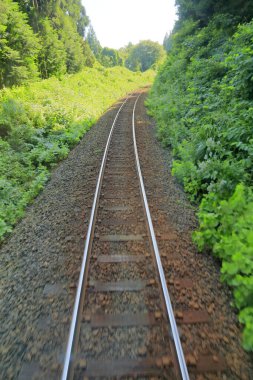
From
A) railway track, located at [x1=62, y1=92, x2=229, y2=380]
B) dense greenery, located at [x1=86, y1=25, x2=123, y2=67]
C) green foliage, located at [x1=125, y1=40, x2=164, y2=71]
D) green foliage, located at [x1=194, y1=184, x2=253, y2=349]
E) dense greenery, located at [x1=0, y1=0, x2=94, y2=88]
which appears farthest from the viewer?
green foliage, located at [x1=125, y1=40, x2=164, y2=71]

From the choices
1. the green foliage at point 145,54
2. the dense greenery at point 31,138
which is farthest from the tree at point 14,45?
the green foliage at point 145,54

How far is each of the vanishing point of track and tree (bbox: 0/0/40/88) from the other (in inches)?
692

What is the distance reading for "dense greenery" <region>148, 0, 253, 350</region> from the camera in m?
3.38

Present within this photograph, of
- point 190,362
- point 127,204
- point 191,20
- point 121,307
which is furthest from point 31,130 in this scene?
point 191,20

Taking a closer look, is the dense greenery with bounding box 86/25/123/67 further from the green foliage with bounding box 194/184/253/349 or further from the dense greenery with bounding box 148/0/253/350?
the green foliage with bounding box 194/184/253/349

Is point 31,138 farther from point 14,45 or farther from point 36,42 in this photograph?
point 36,42

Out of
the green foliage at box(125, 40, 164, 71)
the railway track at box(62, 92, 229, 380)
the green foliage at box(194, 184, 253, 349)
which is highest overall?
the green foliage at box(125, 40, 164, 71)

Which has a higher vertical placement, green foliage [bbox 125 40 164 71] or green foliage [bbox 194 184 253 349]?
green foliage [bbox 125 40 164 71]

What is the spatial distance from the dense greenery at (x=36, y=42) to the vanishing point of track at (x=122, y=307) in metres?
18.0

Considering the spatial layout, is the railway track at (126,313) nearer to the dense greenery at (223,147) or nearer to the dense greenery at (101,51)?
the dense greenery at (223,147)

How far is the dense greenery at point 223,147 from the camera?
11.1ft

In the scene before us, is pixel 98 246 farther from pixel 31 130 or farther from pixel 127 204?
pixel 31 130

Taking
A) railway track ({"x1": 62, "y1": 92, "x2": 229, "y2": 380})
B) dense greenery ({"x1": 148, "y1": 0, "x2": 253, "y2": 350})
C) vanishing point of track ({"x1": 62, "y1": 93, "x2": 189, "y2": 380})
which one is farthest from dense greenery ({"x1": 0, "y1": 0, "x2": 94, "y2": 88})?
railway track ({"x1": 62, "y1": 92, "x2": 229, "y2": 380})

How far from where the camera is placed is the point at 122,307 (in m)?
3.26
